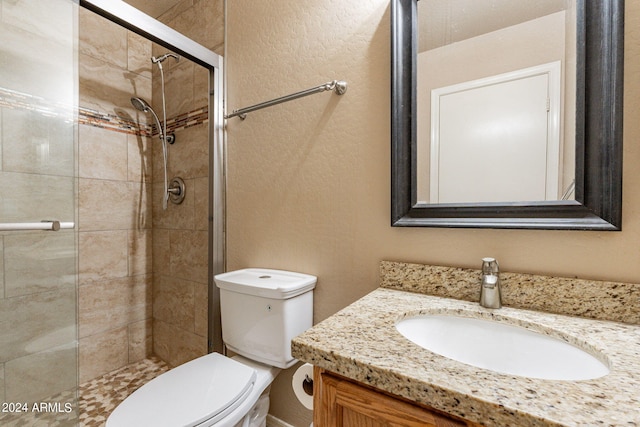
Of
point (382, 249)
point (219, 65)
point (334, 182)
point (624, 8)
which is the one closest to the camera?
point (624, 8)

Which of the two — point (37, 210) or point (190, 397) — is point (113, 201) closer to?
point (37, 210)

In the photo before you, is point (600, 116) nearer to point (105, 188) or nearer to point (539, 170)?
point (539, 170)

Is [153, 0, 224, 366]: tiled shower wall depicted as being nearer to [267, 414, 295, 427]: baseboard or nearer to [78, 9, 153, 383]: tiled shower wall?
[78, 9, 153, 383]: tiled shower wall

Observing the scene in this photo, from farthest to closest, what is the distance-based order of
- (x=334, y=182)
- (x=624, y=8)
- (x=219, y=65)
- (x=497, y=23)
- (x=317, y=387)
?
(x=219, y=65), (x=334, y=182), (x=497, y=23), (x=624, y=8), (x=317, y=387)

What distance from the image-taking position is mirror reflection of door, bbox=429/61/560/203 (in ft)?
2.59

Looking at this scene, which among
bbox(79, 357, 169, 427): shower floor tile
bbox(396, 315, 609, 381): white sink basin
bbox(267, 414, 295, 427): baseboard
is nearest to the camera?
bbox(396, 315, 609, 381): white sink basin

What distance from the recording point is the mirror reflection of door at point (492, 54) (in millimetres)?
765

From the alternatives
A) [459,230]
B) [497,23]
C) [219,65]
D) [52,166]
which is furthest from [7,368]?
[497,23]

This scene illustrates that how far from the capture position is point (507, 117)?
2.76 feet

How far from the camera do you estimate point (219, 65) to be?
154 centimetres

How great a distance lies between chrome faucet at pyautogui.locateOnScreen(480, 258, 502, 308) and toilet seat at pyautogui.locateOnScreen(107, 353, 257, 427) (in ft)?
2.72

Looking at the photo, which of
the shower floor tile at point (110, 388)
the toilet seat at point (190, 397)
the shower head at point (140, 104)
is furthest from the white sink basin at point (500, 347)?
the shower head at point (140, 104)

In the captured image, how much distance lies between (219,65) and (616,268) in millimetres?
1790

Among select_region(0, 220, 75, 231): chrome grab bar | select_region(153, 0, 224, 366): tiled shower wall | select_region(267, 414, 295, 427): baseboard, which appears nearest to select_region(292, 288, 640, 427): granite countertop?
select_region(267, 414, 295, 427): baseboard
